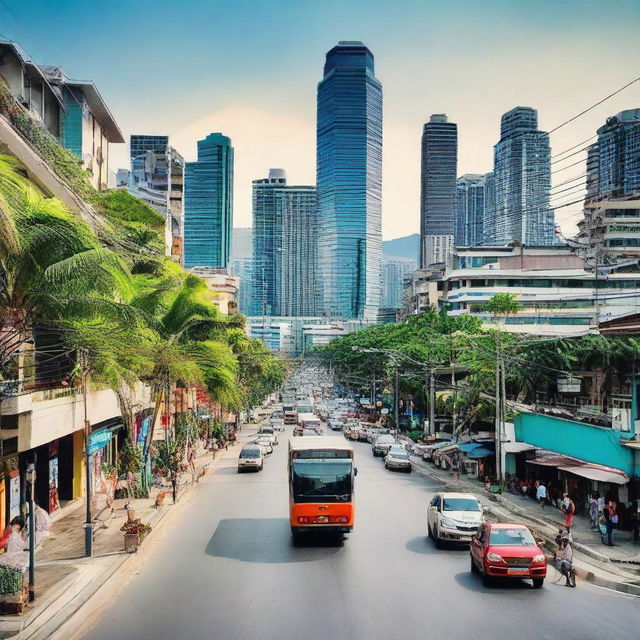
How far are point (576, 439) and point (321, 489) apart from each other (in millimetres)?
11394

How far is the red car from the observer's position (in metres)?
17.9

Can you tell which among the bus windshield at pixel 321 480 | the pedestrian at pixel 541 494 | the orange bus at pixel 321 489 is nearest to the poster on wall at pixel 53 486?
the orange bus at pixel 321 489

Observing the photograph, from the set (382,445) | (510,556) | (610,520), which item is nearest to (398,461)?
(382,445)

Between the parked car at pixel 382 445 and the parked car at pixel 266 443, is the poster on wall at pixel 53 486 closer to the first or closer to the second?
the parked car at pixel 266 443

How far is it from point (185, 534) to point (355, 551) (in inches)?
246

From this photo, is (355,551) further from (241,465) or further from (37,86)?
(37,86)

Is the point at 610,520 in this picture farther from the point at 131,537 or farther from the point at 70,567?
the point at 70,567

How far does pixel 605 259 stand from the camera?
110125 millimetres

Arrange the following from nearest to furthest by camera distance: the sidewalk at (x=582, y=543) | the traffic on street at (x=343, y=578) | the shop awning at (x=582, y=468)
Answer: the traffic on street at (x=343, y=578), the sidewalk at (x=582, y=543), the shop awning at (x=582, y=468)

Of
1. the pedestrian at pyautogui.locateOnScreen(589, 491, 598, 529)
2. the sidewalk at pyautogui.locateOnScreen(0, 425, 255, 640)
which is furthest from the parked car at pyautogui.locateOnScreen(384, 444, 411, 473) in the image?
the pedestrian at pyautogui.locateOnScreen(589, 491, 598, 529)

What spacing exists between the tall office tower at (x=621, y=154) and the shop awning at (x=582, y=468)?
14600 cm

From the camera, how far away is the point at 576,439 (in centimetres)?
2981

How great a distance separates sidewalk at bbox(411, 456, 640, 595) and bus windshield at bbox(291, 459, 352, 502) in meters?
6.42

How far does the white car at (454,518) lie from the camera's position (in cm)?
2278
